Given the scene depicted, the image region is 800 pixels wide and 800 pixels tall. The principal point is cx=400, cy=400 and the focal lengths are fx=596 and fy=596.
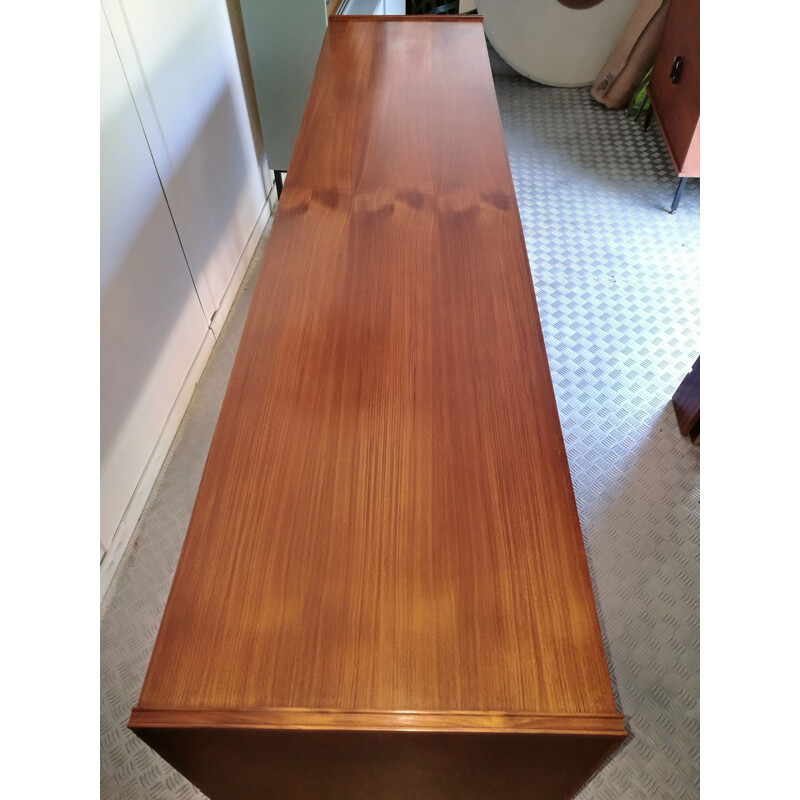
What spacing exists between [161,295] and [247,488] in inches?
31.3

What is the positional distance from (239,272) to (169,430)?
23.8 inches

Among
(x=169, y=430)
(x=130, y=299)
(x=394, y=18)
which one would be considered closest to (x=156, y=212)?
(x=130, y=299)

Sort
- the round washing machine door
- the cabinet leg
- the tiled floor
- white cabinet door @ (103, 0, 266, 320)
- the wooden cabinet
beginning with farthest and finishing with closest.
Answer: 1. the round washing machine door
2. the cabinet leg
3. the wooden cabinet
4. white cabinet door @ (103, 0, 266, 320)
5. the tiled floor

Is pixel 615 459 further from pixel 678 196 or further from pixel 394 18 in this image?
pixel 394 18

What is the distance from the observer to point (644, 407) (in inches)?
59.0

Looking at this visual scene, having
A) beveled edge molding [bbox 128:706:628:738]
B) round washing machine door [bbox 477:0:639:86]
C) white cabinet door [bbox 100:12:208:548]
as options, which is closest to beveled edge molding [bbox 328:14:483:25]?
white cabinet door [bbox 100:12:208:548]

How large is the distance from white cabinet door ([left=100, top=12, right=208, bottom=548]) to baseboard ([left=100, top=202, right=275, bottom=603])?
0.08 feet

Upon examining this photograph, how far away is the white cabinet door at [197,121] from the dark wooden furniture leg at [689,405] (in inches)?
48.1

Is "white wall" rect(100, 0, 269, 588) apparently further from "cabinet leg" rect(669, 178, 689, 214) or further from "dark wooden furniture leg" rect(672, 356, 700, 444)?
"cabinet leg" rect(669, 178, 689, 214)

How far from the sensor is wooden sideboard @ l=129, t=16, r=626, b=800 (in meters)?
0.55

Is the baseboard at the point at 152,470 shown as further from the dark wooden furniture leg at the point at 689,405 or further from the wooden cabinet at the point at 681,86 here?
the wooden cabinet at the point at 681,86
